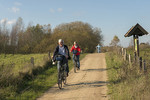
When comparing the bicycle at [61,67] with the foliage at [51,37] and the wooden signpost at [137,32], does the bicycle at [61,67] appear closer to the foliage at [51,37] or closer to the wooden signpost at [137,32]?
the wooden signpost at [137,32]

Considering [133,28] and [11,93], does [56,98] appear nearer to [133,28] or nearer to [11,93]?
[11,93]

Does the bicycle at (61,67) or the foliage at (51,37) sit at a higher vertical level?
the foliage at (51,37)

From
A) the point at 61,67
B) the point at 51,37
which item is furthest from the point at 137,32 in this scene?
the point at 51,37

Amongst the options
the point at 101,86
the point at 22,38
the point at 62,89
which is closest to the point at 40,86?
the point at 62,89

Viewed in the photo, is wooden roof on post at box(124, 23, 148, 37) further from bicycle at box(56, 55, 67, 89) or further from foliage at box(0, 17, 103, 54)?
foliage at box(0, 17, 103, 54)

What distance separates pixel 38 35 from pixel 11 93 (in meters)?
39.9

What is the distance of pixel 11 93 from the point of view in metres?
6.84

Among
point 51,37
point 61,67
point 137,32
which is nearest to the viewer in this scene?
point 61,67

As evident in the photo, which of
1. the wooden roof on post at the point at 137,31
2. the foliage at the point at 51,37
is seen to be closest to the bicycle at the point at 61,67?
the wooden roof on post at the point at 137,31

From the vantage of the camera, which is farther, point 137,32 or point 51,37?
point 51,37

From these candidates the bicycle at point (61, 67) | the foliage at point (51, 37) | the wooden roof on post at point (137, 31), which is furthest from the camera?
the foliage at point (51, 37)

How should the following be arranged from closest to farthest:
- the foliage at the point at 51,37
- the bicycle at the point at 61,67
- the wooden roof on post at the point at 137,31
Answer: the bicycle at the point at 61,67 < the wooden roof on post at the point at 137,31 < the foliage at the point at 51,37

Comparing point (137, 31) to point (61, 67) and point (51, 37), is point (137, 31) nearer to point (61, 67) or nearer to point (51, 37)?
point (61, 67)

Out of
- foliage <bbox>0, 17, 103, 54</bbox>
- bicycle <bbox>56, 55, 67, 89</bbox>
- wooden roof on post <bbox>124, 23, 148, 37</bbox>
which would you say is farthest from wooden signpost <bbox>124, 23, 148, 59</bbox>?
foliage <bbox>0, 17, 103, 54</bbox>
